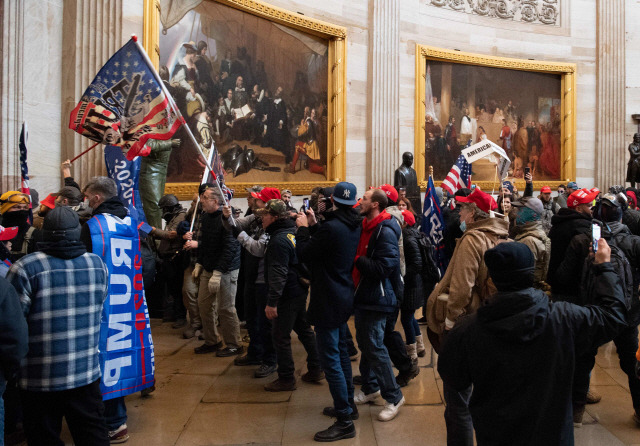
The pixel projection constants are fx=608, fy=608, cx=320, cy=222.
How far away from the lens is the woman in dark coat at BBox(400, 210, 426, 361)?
5.55 meters

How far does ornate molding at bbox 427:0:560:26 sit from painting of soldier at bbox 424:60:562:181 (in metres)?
1.42

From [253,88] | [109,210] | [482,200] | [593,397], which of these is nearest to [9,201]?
[109,210]

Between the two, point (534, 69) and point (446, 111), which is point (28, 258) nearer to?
point (446, 111)

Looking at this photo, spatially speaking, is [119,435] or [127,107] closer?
[119,435]

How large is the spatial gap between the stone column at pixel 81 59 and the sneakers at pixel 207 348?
3.20 meters

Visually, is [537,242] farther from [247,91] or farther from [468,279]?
[247,91]

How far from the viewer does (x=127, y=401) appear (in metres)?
4.92

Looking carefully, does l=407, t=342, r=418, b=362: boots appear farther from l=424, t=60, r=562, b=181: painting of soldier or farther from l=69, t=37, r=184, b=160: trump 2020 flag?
l=424, t=60, r=562, b=181: painting of soldier

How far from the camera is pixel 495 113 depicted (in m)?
16.0

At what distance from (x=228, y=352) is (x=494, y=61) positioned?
12.1m

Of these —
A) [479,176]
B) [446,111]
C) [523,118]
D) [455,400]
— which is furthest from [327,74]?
[455,400]

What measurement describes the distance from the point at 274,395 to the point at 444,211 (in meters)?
4.14

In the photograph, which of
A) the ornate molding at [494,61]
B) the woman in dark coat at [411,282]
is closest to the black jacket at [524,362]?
the woman in dark coat at [411,282]

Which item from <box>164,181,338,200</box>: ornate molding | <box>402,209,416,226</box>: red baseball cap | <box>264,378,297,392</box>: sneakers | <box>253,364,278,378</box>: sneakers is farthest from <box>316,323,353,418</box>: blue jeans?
<box>164,181,338,200</box>: ornate molding
